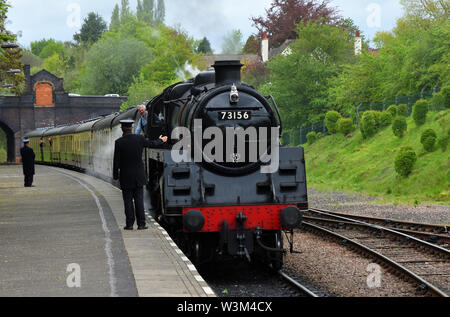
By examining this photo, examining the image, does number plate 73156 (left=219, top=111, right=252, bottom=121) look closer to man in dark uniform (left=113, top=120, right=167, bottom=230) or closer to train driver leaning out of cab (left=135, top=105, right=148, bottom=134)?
man in dark uniform (left=113, top=120, right=167, bottom=230)

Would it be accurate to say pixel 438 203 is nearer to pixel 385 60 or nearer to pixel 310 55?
pixel 385 60

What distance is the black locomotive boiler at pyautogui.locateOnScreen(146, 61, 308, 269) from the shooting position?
34.7 ft

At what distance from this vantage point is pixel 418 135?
31562mm

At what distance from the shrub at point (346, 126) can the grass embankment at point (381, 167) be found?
481 mm

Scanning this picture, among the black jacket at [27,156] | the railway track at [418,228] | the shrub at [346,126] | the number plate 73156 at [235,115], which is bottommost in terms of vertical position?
the railway track at [418,228]

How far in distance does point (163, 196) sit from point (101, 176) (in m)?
18.6

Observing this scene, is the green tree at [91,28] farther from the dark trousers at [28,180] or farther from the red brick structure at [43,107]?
the dark trousers at [28,180]

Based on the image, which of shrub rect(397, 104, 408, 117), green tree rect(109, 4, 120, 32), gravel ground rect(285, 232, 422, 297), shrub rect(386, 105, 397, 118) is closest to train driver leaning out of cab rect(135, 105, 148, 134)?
gravel ground rect(285, 232, 422, 297)

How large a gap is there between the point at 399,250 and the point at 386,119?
24.6 m

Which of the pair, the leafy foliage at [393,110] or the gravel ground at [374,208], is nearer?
the gravel ground at [374,208]

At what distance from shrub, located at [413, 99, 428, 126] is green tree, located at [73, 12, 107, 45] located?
391 feet

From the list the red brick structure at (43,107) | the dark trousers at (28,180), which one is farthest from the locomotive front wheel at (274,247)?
the red brick structure at (43,107)

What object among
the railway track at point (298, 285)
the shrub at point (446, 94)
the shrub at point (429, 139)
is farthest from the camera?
the shrub at point (446, 94)

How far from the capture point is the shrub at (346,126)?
4066 cm
